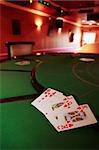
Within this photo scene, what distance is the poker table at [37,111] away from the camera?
842 millimetres

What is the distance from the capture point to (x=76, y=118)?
1.02m

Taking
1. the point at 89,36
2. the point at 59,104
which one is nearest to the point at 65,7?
the point at 89,36

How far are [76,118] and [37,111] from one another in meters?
0.28

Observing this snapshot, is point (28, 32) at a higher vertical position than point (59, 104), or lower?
higher

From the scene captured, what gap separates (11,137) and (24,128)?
0.33 ft

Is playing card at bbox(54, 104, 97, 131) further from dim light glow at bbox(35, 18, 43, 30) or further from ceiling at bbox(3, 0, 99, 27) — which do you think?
dim light glow at bbox(35, 18, 43, 30)

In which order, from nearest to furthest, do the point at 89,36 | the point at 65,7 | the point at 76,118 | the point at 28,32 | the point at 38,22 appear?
the point at 76,118 < the point at 28,32 < the point at 38,22 < the point at 65,7 < the point at 89,36

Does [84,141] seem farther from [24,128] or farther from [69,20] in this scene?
[69,20]

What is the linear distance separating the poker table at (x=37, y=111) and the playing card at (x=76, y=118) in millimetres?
28

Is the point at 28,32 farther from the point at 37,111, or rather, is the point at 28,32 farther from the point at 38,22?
the point at 37,111

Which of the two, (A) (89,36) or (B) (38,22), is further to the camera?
(A) (89,36)

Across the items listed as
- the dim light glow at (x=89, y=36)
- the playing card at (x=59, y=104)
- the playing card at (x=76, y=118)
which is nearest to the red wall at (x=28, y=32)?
the playing card at (x=59, y=104)

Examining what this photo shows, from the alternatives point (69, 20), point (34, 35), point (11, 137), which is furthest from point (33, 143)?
point (69, 20)

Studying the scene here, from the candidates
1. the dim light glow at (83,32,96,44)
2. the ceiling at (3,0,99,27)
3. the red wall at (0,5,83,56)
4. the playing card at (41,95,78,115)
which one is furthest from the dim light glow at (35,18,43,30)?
the dim light glow at (83,32,96,44)
